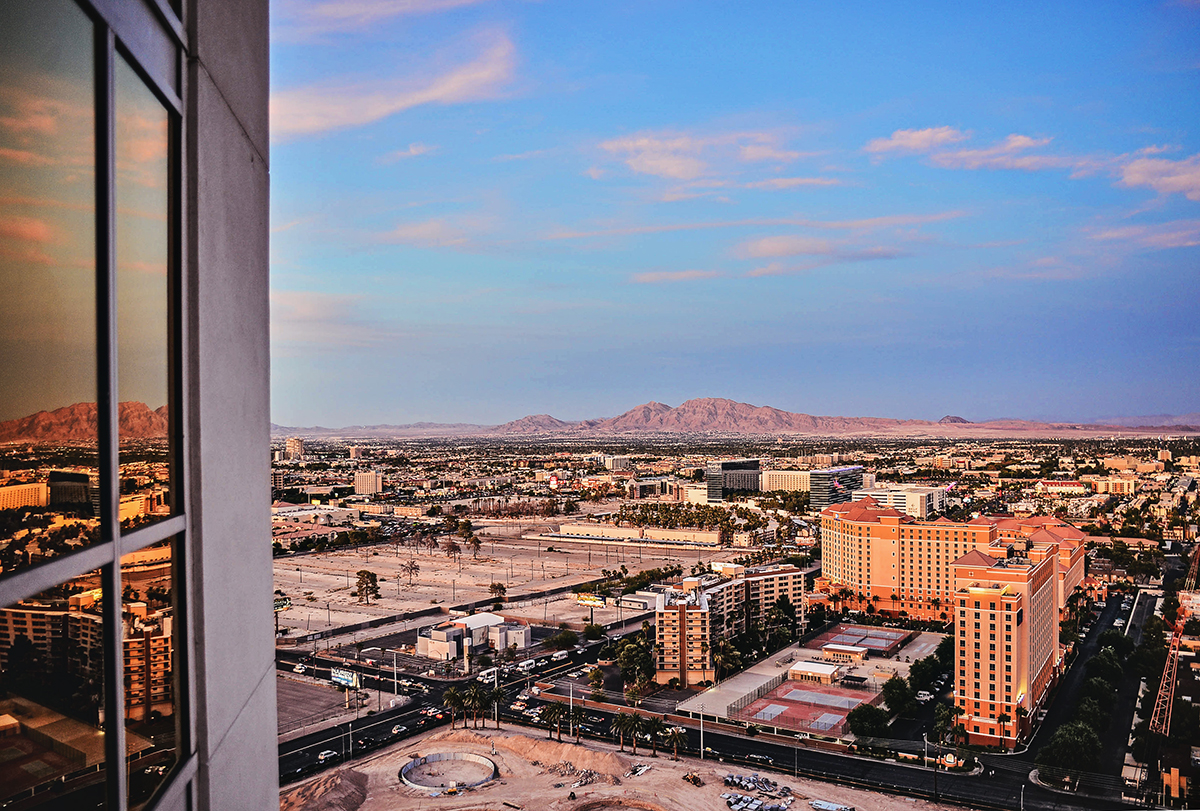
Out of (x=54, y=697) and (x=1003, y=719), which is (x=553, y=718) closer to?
(x=1003, y=719)

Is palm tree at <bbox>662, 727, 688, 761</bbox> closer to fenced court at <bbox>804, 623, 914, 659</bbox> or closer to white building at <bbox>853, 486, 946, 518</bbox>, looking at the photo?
fenced court at <bbox>804, 623, 914, 659</bbox>

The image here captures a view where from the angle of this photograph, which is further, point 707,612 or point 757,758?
point 707,612

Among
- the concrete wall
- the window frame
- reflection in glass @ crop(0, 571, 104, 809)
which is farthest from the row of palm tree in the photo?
reflection in glass @ crop(0, 571, 104, 809)

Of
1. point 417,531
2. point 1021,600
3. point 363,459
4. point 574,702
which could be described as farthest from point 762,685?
point 363,459

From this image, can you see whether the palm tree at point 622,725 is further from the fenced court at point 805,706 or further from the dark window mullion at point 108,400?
the dark window mullion at point 108,400

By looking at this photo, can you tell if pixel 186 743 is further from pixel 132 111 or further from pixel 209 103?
pixel 209 103

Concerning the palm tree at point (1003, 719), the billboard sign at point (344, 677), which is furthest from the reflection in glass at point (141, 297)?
the billboard sign at point (344, 677)

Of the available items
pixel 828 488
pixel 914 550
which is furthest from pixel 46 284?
pixel 828 488
